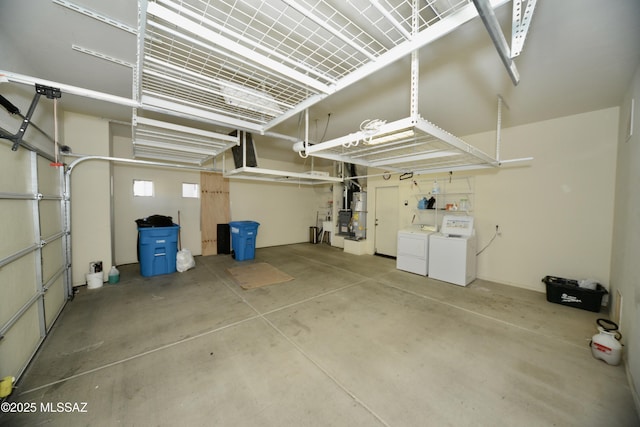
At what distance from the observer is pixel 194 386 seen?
167cm

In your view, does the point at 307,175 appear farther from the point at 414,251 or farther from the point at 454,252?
the point at 454,252

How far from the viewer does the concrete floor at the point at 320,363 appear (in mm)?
1473

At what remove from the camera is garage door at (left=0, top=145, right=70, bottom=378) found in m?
1.62

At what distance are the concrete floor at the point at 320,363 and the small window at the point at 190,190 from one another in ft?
9.45

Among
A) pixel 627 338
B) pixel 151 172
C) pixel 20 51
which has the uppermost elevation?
pixel 20 51

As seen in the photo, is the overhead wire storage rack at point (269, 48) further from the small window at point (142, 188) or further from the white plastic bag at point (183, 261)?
the small window at point (142, 188)

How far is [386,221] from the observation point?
6.05m

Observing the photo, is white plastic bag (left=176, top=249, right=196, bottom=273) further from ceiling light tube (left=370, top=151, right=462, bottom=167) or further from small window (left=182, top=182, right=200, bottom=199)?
ceiling light tube (left=370, top=151, right=462, bottom=167)

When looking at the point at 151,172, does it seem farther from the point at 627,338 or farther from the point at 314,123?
the point at 627,338

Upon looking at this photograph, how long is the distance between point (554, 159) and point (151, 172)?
7990 millimetres

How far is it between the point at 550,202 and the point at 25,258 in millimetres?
6677

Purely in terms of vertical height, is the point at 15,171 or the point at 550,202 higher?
the point at 15,171

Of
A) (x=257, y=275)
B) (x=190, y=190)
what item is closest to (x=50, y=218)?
(x=257, y=275)

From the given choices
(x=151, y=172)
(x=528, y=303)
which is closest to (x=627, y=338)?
(x=528, y=303)
